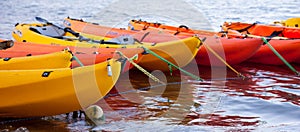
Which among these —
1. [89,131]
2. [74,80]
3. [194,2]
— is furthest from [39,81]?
[194,2]

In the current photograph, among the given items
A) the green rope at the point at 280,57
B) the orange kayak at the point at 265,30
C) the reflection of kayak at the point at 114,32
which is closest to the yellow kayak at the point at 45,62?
the reflection of kayak at the point at 114,32

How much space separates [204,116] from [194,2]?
48.9 feet

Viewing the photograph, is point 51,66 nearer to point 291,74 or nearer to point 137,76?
point 137,76

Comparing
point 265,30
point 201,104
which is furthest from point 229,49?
point 201,104

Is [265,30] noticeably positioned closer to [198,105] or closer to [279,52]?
[279,52]

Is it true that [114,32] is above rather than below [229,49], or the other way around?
above

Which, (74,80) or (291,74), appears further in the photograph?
(291,74)

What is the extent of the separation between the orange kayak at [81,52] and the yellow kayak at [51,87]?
5.43 feet

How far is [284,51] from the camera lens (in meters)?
8.00

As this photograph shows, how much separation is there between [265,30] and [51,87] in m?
5.50

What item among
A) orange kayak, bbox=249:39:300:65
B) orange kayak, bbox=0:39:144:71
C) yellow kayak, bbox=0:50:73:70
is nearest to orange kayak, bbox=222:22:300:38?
orange kayak, bbox=249:39:300:65

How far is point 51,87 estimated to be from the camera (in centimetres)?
490

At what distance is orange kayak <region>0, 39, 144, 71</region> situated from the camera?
6.79 meters

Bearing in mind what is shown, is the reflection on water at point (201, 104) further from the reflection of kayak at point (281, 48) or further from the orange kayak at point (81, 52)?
the orange kayak at point (81, 52)
